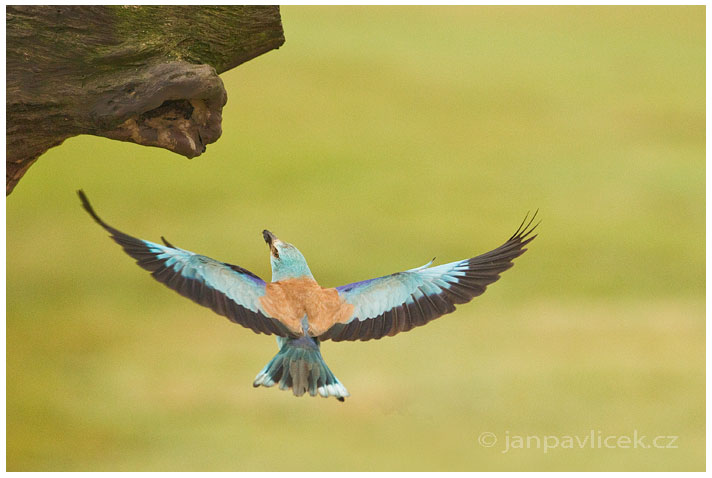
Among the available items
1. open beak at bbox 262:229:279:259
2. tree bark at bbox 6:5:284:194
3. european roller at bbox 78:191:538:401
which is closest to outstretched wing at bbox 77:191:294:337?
european roller at bbox 78:191:538:401

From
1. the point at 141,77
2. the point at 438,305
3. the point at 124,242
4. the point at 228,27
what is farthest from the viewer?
the point at 228,27

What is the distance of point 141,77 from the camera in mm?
2230

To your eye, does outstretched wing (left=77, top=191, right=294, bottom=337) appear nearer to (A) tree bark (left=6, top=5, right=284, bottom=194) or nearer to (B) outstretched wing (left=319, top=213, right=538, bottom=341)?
(B) outstretched wing (left=319, top=213, right=538, bottom=341)

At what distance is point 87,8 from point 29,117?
0.31m

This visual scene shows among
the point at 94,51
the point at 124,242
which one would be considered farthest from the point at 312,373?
the point at 94,51

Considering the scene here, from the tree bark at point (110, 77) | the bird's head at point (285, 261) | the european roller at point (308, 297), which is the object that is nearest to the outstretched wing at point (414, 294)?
the european roller at point (308, 297)

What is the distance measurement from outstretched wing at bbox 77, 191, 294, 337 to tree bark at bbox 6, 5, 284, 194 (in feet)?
1.37

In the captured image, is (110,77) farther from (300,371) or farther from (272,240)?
(300,371)

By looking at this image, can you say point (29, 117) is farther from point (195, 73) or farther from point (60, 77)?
point (195, 73)

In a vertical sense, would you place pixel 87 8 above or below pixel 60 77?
above

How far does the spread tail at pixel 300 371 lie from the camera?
82.4 inches

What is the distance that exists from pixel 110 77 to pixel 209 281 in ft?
1.95

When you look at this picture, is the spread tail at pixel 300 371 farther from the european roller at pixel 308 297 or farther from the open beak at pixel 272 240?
the open beak at pixel 272 240

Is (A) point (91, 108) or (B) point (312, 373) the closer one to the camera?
(B) point (312, 373)
